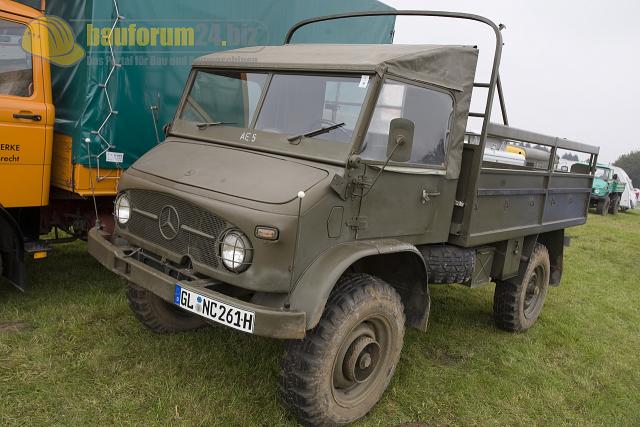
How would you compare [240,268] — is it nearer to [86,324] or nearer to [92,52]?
[86,324]

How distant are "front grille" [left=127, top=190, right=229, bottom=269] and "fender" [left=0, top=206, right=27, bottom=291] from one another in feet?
4.49

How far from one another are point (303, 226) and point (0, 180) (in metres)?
2.78

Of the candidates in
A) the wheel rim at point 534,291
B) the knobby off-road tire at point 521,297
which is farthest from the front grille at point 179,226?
the wheel rim at point 534,291

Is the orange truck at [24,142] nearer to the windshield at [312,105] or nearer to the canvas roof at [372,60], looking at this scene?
the canvas roof at [372,60]

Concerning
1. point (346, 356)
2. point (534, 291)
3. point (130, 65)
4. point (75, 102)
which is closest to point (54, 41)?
point (75, 102)

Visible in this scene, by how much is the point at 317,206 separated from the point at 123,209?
1.43 meters


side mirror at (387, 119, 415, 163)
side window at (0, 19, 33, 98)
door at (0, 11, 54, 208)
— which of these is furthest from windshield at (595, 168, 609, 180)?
side window at (0, 19, 33, 98)

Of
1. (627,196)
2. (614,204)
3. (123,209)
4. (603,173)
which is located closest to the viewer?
(123,209)

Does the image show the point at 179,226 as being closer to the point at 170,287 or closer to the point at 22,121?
the point at 170,287

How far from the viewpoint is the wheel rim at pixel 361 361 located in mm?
3225

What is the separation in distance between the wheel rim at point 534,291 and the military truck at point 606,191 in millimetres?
16212

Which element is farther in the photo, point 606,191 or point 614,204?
point 614,204

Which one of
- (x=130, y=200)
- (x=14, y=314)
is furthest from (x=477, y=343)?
(x=14, y=314)

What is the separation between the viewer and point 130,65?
4535 millimetres
